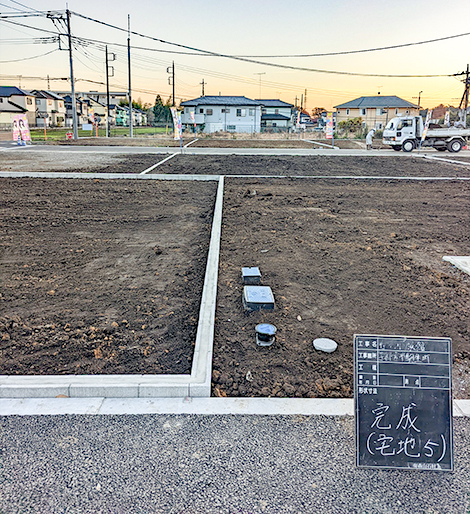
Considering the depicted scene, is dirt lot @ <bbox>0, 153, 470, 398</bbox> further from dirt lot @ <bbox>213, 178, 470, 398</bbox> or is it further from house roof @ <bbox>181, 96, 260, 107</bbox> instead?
house roof @ <bbox>181, 96, 260, 107</bbox>

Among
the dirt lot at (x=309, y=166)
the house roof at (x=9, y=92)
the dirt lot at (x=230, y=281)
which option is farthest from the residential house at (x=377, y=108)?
the dirt lot at (x=230, y=281)

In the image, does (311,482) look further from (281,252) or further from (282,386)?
(281,252)

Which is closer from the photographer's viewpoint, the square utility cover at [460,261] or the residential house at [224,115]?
the square utility cover at [460,261]

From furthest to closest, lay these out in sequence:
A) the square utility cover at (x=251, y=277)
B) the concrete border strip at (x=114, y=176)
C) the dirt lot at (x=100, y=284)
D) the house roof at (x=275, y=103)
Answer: the house roof at (x=275, y=103), the concrete border strip at (x=114, y=176), the square utility cover at (x=251, y=277), the dirt lot at (x=100, y=284)

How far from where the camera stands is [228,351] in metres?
3.53

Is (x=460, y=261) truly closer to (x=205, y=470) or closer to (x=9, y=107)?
(x=205, y=470)

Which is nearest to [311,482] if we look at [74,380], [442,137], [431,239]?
[74,380]

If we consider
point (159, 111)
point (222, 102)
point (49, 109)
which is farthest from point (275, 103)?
point (49, 109)

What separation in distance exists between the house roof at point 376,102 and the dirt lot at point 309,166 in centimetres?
5012

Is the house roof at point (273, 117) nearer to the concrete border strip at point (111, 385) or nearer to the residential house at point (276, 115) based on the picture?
the residential house at point (276, 115)

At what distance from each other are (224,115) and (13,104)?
3487 centimetres

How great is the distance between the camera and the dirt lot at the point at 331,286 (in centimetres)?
331

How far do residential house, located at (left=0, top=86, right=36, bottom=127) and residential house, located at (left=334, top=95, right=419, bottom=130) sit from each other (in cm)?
5262

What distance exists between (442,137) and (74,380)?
2949cm
